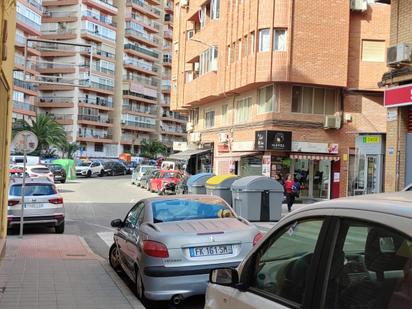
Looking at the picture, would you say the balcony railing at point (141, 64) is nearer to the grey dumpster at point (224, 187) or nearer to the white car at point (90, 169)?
the white car at point (90, 169)

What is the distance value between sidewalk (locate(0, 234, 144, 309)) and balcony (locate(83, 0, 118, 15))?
8365cm

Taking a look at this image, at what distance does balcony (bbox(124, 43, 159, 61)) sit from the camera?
10094 centimetres

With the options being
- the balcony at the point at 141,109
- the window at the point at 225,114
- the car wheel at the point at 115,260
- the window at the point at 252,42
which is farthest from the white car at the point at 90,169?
the car wheel at the point at 115,260

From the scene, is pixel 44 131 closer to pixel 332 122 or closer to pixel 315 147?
pixel 315 147

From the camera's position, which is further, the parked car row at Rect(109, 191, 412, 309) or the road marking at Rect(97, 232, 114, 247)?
the road marking at Rect(97, 232, 114, 247)

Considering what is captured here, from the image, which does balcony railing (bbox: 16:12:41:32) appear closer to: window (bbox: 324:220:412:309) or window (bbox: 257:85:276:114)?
window (bbox: 257:85:276:114)

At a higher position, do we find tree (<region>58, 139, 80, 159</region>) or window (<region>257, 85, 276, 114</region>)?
window (<region>257, 85, 276, 114</region>)

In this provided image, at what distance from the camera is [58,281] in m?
8.50

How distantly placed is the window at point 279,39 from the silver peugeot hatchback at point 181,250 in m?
24.6

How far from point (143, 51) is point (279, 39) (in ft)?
250

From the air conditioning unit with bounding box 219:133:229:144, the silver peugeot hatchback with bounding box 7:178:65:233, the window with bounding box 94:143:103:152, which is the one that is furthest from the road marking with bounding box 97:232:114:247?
the window with bounding box 94:143:103:152

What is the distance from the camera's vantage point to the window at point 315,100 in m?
31.9

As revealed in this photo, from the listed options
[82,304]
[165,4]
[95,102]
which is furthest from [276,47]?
[165,4]

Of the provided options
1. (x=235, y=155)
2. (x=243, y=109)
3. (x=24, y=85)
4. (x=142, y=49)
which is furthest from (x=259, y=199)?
(x=142, y=49)
